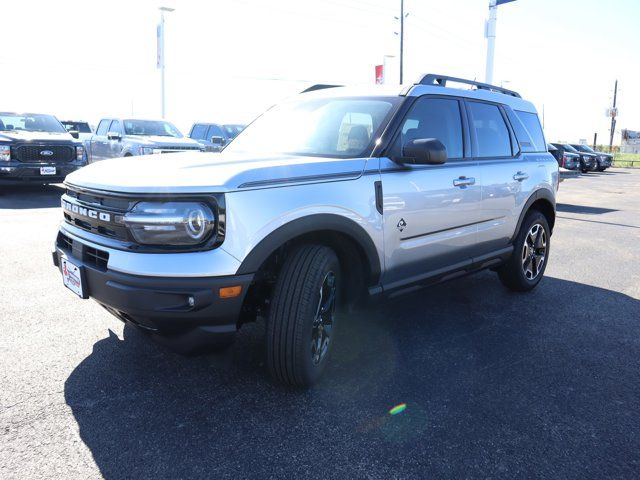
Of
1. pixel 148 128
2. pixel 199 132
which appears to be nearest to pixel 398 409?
pixel 148 128

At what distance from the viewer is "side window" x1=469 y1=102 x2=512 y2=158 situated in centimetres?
426

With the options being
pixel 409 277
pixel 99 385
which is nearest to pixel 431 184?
pixel 409 277

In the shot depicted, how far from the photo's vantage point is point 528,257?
5.10 m

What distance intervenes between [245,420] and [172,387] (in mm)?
563

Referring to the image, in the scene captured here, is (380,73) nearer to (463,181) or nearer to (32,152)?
(32,152)

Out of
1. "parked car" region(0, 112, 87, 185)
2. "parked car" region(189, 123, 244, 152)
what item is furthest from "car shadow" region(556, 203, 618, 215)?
"parked car" region(0, 112, 87, 185)

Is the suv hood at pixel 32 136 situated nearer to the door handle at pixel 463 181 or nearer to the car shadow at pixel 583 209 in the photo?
the door handle at pixel 463 181

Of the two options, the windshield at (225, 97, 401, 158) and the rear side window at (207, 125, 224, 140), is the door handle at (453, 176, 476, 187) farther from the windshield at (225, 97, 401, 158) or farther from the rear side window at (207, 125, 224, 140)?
the rear side window at (207, 125, 224, 140)

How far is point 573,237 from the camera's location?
27.6 ft

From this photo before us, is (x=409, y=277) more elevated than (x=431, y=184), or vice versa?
(x=431, y=184)

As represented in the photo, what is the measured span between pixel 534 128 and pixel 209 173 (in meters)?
3.89

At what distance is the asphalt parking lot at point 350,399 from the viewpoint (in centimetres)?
234

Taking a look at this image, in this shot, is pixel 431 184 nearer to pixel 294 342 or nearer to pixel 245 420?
pixel 294 342

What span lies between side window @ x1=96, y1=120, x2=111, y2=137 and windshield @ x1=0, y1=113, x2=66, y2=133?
1.55 m
